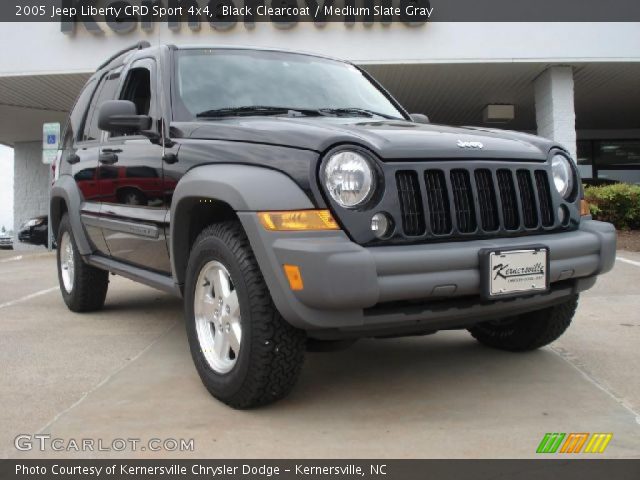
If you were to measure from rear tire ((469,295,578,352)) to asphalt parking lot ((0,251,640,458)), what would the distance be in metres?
0.08

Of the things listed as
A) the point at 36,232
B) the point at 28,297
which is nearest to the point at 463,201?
the point at 28,297

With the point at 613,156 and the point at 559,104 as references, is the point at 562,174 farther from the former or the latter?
the point at 613,156

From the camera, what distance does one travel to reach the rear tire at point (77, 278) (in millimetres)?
5023

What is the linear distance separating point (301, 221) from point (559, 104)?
12.0m

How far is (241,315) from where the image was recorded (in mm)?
2670

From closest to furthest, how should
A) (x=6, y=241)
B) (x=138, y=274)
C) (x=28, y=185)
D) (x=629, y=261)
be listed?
(x=138, y=274), (x=629, y=261), (x=28, y=185), (x=6, y=241)

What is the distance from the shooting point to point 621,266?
7566 mm

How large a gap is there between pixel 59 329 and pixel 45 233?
13431mm

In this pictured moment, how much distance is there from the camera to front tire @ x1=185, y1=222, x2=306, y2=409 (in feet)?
8.55

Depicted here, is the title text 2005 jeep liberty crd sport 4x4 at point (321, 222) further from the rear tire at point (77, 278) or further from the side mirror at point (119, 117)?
the rear tire at point (77, 278)

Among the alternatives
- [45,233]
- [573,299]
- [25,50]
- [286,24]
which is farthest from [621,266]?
[45,233]

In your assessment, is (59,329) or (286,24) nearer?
(59,329)

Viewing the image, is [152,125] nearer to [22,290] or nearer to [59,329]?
[59,329]

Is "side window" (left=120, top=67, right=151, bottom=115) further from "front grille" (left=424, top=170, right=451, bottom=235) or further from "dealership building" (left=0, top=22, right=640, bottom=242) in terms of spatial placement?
"dealership building" (left=0, top=22, right=640, bottom=242)
